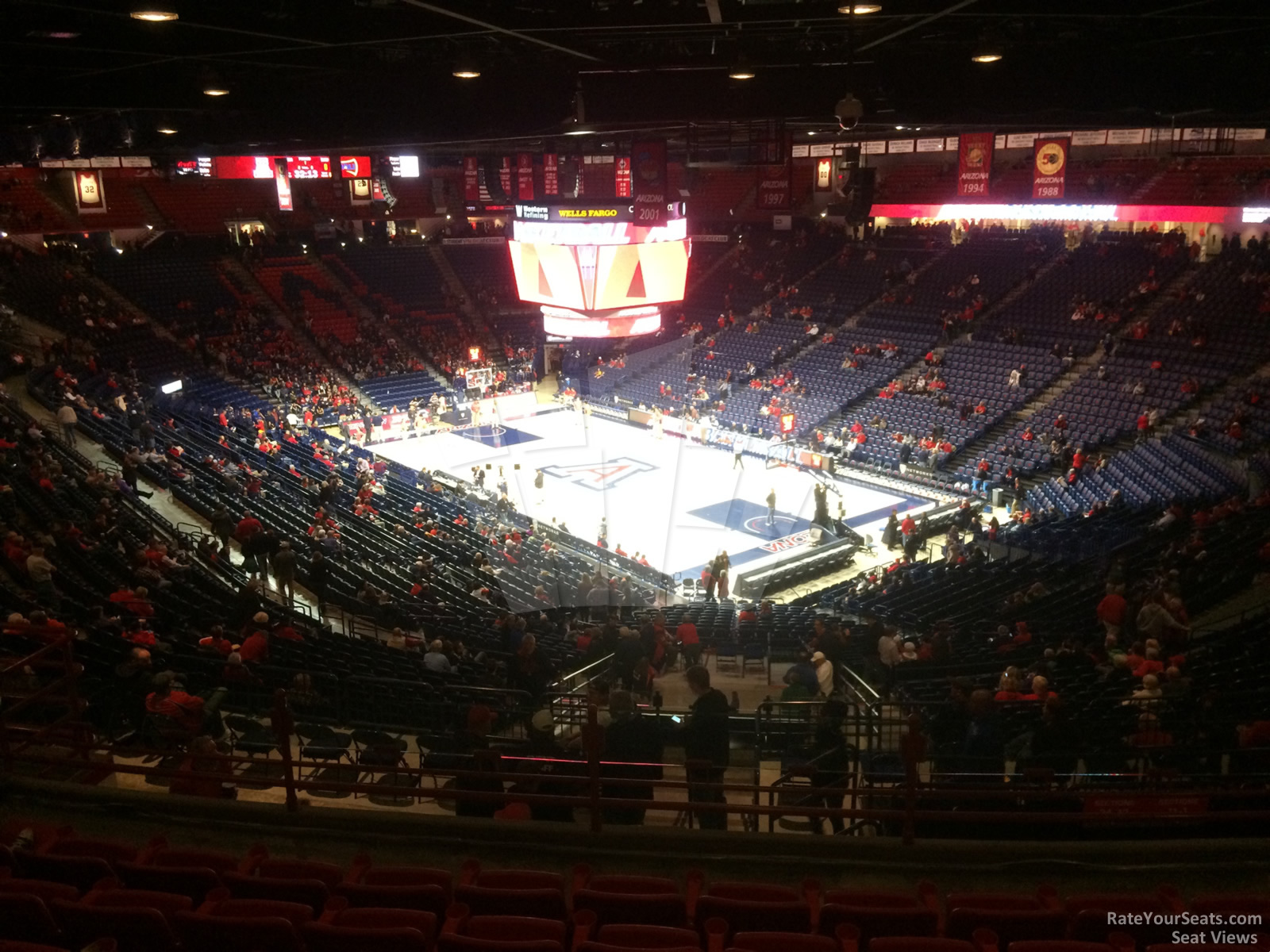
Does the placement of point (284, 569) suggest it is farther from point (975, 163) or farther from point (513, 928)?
point (975, 163)

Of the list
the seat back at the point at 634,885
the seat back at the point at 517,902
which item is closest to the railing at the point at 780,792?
the seat back at the point at 634,885

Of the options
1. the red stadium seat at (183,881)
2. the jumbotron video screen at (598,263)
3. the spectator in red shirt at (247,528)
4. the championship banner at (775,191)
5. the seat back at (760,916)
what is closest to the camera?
the seat back at (760,916)

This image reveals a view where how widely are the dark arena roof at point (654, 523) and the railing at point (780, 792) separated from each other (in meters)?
0.05

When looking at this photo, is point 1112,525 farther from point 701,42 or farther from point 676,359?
point 676,359

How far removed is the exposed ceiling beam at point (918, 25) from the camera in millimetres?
7648

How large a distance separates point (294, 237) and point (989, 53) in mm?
40164

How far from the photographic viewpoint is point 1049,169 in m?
19.6

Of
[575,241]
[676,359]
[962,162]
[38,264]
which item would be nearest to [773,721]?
[575,241]

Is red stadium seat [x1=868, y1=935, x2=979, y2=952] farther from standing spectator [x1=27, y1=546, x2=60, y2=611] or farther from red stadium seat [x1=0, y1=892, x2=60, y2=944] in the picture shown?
standing spectator [x1=27, y1=546, x2=60, y2=611]

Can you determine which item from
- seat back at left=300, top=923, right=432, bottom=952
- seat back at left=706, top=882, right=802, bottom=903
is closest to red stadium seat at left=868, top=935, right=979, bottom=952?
seat back at left=706, top=882, right=802, bottom=903

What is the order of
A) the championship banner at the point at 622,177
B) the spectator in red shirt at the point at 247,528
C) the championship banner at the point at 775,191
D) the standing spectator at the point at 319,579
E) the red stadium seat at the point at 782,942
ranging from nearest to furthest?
the red stadium seat at the point at 782,942 → the standing spectator at the point at 319,579 → the spectator in red shirt at the point at 247,528 → the championship banner at the point at 775,191 → the championship banner at the point at 622,177

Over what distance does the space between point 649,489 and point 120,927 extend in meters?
22.6

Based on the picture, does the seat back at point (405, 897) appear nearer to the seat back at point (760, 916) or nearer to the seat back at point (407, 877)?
the seat back at point (407, 877)

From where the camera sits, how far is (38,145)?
19812 mm
